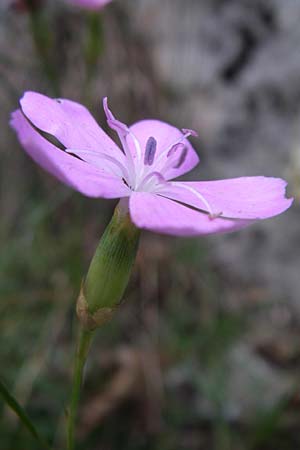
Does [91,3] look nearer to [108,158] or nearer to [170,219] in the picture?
[108,158]

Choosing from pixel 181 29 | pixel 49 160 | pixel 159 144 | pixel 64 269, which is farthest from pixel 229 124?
pixel 49 160

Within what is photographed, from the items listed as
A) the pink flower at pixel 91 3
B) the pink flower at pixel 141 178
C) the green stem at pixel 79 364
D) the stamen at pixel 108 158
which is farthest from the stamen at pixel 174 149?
the pink flower at pixel 91 3

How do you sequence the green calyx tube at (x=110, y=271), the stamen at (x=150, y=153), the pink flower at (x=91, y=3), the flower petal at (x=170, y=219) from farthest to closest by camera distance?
the pink flower at (x=91, y=3) < the stamen at (x=150, y=153) < the green calyx tube at (x=110, y=271) < the flower petal at (x=170, y=219)

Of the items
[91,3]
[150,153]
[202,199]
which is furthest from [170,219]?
[91,3]

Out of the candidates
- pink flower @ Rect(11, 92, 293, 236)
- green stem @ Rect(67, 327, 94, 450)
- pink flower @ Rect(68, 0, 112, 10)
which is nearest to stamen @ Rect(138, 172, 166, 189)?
pink flower @ Rect(11, 92, 293, 236)

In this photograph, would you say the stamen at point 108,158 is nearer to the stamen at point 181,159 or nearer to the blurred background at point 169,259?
the stamen at point 181,159

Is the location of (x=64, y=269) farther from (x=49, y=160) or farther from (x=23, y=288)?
(x=49, y=160)

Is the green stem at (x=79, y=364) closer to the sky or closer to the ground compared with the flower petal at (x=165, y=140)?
closer to the ground
